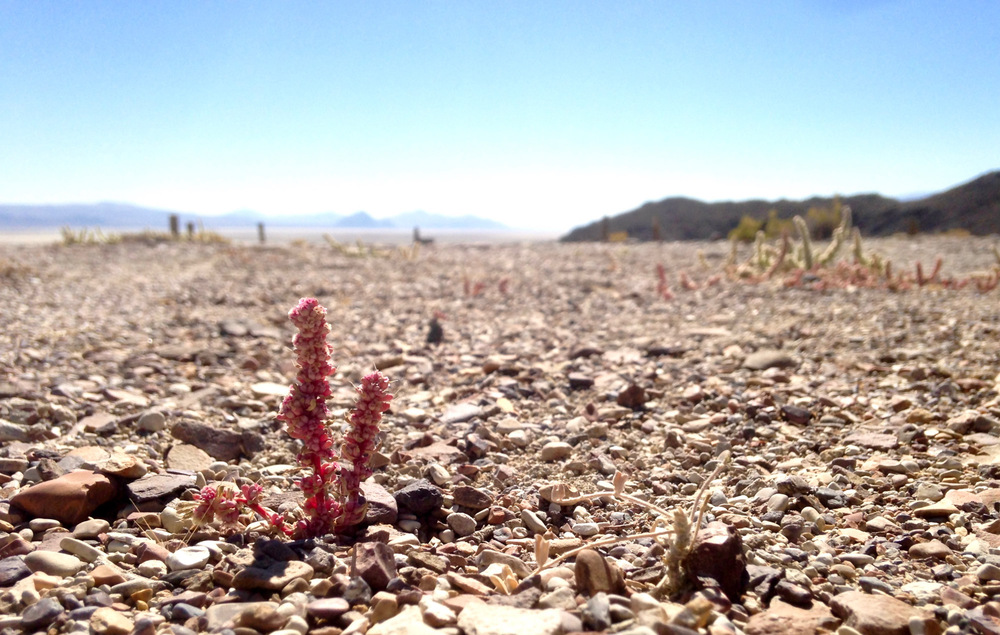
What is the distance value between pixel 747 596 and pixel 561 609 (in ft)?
1.97

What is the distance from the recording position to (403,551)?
7.82 feet

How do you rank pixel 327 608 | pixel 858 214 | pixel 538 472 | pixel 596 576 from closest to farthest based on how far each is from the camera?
pixel 327 608, pixel 596 576, pixel 538 472, pixel 858 214

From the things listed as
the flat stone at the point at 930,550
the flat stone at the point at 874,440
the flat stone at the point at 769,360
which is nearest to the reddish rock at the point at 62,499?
the flat stone at the point at 930,550

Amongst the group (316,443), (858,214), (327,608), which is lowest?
(327,608)

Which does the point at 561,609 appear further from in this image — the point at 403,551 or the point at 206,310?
the point at 206,310

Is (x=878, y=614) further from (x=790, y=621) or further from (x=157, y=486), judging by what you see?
(x=157, y=486)

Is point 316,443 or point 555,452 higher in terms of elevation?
point 316,443

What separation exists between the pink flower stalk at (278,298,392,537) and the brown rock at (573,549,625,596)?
828mm

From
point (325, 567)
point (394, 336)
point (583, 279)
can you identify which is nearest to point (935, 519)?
point (325, 567)

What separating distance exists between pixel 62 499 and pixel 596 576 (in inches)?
80.0

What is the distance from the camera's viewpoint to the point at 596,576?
79.7 inches

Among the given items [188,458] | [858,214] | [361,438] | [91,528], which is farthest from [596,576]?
[858,214]

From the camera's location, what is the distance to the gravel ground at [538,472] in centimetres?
196

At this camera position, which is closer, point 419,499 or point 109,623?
point 109,623
